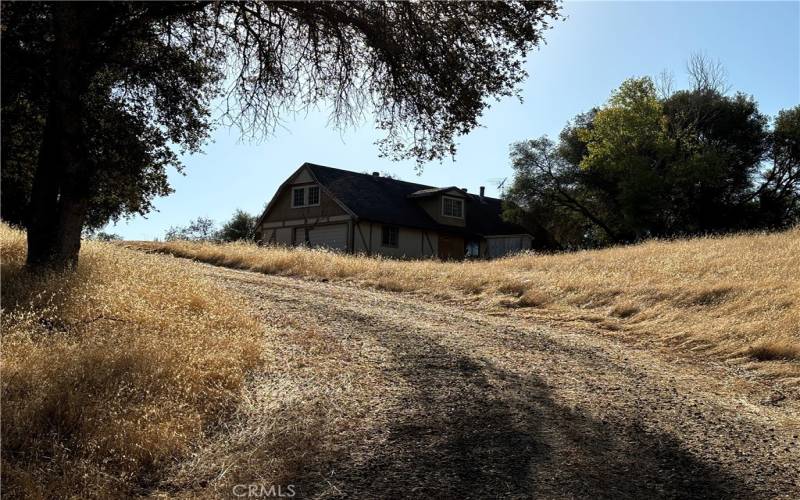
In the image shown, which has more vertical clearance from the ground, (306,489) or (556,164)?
(556,164)

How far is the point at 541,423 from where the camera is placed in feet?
20.2

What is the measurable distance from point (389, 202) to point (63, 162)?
91.4 feet

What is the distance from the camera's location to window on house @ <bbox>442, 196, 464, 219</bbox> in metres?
39.2

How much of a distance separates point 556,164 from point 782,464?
36.3 metres

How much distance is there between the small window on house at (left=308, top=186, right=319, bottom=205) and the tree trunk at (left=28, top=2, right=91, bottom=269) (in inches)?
1001

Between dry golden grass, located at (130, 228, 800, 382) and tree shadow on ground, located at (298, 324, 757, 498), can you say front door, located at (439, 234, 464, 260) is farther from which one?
tree shadow on ground, located at (298, 324, 757, 498)

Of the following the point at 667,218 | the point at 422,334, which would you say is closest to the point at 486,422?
the point at 422,334

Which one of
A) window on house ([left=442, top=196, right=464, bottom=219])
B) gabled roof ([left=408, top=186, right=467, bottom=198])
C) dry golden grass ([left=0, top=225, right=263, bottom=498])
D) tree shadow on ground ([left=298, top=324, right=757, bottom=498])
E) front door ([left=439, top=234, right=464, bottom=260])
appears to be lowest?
tree shadow on ground ([left=298, top=324, right=757, bottom=498])

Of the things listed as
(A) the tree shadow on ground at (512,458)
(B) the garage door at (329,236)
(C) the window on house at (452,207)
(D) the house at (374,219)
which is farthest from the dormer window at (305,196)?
(A) the tree shadow on ground at (512,458)

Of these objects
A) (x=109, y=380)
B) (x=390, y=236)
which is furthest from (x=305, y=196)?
(x=109, y=380)

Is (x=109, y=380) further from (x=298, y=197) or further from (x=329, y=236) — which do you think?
(x=298, y=197)

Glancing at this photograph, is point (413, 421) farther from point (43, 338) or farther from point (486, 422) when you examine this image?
point (43, 338)

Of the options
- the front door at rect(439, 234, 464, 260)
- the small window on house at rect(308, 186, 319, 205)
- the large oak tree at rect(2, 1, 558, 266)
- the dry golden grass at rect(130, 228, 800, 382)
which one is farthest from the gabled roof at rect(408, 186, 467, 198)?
the large oak tree at rect(2, 1, 558, 266)

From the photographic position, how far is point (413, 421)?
6156 millimetres
